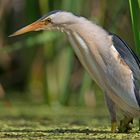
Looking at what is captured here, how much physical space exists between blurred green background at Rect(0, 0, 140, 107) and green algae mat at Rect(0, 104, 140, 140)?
0.65 ft

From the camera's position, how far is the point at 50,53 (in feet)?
16.3

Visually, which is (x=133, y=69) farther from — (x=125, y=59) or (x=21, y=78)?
(x=21, y=78)

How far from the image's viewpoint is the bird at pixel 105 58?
2.75 metres

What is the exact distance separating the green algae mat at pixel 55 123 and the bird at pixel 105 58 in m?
0.20

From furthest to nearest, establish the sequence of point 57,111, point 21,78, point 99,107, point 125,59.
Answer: point 21,78
point 99,107
point 57,111
point 125,59

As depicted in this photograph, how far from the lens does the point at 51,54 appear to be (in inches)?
196

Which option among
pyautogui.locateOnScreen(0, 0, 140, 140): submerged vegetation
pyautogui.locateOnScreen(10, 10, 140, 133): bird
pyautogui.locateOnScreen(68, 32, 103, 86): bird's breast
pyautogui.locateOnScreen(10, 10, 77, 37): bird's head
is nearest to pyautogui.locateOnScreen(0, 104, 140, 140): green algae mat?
pyautogui.locateOnScreen(0, 0, 140, 140): submerged vegetation

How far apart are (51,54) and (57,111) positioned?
0.52 metres

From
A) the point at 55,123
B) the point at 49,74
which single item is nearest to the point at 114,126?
the point at 55,123

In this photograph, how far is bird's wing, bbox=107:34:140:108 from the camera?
9.00 feet

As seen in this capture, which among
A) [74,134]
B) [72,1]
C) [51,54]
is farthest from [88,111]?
[74,134]

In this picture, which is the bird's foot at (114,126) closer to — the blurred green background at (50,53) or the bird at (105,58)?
the bird at (105,58)

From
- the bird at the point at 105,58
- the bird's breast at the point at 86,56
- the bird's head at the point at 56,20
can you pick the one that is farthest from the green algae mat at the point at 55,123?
the bird's head at the point at 56,20

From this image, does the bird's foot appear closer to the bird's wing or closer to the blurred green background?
the bird's wing
